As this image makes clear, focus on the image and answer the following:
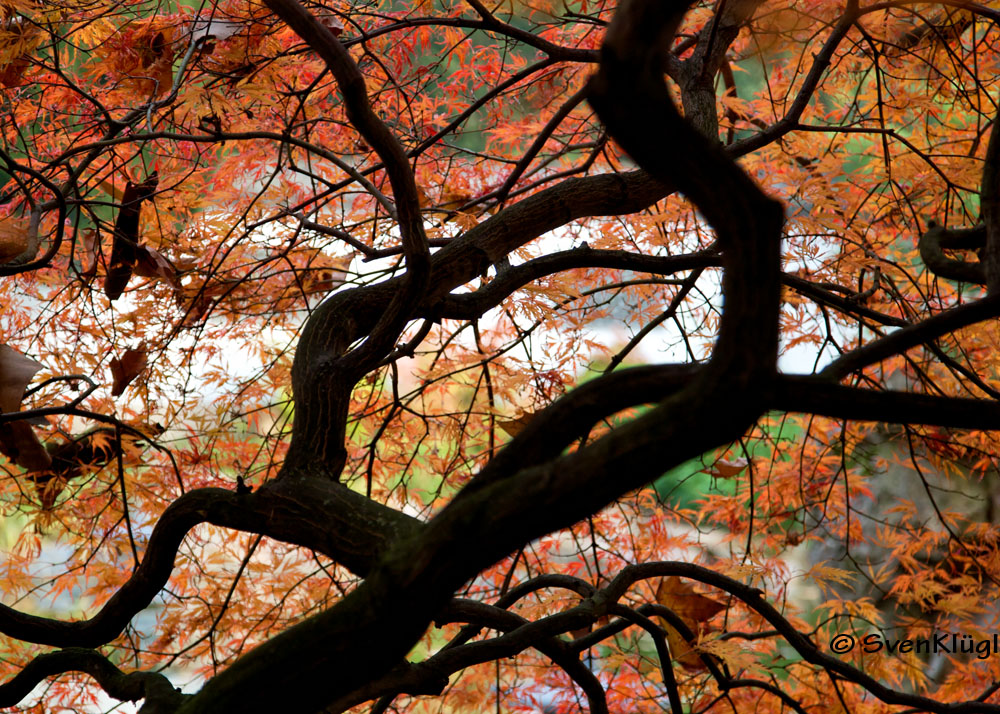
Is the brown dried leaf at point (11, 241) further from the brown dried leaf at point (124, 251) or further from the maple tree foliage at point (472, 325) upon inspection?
the brown dried leaf at point (124, 251)

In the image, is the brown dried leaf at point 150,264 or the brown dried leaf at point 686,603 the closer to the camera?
the brown dried leaf at point 150,264

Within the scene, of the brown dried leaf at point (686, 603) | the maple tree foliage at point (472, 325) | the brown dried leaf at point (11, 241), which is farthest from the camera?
the brown dried leaf at point (686, 603)

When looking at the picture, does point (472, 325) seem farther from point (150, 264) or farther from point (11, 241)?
point (11, 241)

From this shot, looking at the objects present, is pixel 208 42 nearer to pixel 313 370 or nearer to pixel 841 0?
pixel 313 370

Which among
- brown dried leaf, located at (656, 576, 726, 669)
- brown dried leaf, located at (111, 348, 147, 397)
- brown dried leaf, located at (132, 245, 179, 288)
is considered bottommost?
Answer: brown dried leaf, located at (656, 576, 726, 669)

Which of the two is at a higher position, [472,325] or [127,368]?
[472,325]

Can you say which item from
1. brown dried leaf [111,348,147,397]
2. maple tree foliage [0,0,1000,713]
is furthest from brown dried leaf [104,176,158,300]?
brown dried leaf [111,348,147,397]

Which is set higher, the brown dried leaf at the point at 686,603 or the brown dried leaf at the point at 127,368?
the brown dried leaf at the point at 127,368

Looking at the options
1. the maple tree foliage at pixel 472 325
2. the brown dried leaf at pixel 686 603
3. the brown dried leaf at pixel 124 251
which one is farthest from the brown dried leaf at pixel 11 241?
the brown dried leaf at pixel 686 603

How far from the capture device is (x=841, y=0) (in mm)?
2273

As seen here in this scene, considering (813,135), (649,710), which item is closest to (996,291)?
(813,135)

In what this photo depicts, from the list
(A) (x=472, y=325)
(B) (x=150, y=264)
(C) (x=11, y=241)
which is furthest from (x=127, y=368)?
(A) (x=472, y=325)

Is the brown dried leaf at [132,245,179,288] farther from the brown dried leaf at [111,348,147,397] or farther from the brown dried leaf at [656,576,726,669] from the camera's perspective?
the brown dried leaf at [656,576,726,669]

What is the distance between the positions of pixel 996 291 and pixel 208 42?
1606 millimetres
